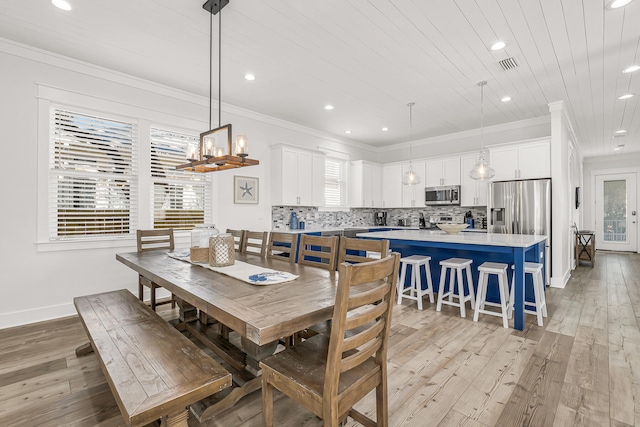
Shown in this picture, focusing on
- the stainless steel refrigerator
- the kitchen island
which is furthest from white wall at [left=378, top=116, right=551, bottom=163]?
the kitchen island

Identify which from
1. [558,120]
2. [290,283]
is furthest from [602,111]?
[290,283]

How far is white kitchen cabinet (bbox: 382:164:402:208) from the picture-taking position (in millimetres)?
6898

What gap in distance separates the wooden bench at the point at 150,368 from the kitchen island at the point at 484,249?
2.84 meters

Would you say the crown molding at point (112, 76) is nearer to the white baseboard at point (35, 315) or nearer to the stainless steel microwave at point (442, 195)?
the white baseboard at point (35, 315)

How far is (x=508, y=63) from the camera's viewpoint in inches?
133

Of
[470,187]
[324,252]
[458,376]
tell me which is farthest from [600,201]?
[324,252]

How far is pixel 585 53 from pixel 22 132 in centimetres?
596

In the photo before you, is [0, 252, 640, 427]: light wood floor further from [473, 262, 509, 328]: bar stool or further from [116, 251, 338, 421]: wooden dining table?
[116, 251, 338, 421]: wooden dining table

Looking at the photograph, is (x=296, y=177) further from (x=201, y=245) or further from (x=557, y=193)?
(x=557, y=193)

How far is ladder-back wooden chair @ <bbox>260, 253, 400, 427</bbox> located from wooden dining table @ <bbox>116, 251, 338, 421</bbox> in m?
0.17

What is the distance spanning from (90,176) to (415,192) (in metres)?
5.71

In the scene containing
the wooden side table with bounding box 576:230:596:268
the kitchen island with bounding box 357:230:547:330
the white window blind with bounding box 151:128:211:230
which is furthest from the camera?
the wooden side table with bounding box 576:230:596:268

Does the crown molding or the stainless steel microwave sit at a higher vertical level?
the crown molding

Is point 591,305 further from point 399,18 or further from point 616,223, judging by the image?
point 616,223
